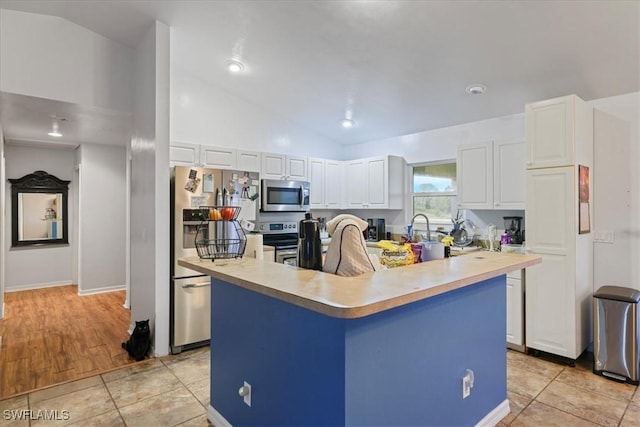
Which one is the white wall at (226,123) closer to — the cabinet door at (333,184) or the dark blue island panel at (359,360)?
the cabinet door at (333,184)

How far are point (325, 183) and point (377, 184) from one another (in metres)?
0.80

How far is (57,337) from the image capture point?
3777 mm

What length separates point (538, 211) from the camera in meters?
3.17

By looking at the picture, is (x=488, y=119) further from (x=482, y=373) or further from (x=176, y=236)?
(x=176, y=236)

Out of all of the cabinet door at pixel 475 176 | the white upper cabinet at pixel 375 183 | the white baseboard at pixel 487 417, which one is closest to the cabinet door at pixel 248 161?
the white upper cabinet at pixel 375 183

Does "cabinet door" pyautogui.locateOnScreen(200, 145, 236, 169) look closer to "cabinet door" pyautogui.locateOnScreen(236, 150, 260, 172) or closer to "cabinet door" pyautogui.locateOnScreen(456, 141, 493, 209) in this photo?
"cabinet door" pyautogui.locateOnScreen(236, 150, 260, 172)

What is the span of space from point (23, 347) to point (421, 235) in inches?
184

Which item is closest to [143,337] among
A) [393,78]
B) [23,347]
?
[23,347]

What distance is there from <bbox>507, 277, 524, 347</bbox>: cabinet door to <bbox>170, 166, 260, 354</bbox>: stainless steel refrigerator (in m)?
2.94

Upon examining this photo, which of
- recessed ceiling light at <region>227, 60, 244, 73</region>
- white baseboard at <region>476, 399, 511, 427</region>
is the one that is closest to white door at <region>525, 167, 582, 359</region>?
white baseboard at <region>476, 399, 511, 427</region>

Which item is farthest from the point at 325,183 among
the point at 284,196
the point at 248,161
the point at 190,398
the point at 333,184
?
the point at 190,398

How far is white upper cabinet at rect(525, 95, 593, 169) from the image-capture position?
297 centimetres

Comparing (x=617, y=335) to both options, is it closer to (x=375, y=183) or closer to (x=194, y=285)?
(x=375, y=183)

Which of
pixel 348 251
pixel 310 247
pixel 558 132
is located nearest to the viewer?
pixel 348 251
